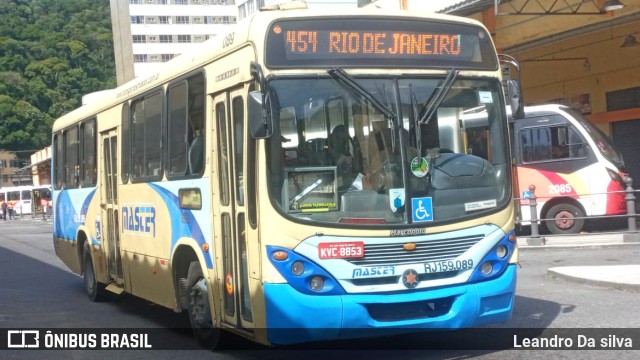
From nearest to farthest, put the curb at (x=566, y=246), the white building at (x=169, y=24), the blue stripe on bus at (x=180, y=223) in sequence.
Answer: the blue stripe on bus at (x=180, y=223), the curb at (x=566, y=246), the white building at (x=169, y=24)

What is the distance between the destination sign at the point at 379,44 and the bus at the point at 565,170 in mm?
11279

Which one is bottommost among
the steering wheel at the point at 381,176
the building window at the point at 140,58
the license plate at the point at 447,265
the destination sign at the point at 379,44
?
the license plate at the point at 447,265

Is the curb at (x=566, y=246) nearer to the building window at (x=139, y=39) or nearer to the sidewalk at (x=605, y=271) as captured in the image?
the sidewalk at (x=605, y=271)

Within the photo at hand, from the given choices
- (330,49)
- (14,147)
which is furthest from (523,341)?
(14,147)

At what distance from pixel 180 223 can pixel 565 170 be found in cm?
1274

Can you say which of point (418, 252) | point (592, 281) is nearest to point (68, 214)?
point (592, 281)

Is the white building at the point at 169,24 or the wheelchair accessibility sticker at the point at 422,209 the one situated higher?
the white building at the point at 169,24

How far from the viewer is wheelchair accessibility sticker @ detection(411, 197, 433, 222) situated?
7258 millimetres

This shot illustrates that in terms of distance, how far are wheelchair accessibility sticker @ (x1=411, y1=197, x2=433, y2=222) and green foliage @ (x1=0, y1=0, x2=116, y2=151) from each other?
9610 cm

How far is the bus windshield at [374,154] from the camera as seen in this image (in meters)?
7.11

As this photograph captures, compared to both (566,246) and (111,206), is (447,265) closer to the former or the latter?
(111,206)

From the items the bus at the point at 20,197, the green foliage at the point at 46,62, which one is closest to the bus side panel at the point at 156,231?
the bus at the point at 20,197

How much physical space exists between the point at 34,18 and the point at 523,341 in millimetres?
135880

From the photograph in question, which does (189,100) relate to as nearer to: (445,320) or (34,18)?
(445,320)
